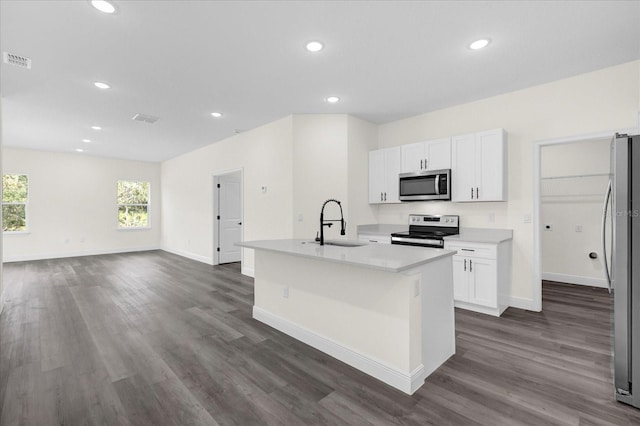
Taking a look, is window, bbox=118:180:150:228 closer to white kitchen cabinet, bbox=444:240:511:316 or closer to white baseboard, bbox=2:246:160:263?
white baseboard, bbox=2:246:160:263

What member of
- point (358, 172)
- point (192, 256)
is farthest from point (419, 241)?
point (192, 256)

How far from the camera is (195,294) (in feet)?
14.7

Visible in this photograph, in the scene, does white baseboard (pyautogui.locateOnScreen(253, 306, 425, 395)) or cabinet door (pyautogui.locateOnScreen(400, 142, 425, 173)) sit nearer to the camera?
white baseboard (pyautogui.locateOnScreen(253, 306, 425, 395))

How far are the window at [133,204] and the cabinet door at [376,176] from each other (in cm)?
750

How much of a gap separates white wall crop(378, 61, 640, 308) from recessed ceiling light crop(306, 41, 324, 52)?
8.06ft

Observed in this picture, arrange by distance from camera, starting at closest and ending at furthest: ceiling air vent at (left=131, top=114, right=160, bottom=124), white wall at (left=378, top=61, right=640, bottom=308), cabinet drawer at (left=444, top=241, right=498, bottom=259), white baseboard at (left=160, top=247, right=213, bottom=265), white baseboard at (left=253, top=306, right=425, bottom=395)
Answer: white baseboard at (left=253, top=306, right=425, bottom=395) → white wall at (left=378, top=61, right=640, bottom=308) → cabinet drawer at (left=444, top=241, right=498, bottom=259) → ceiling air vent at (left=131, top=114, right=160, bottom=124) → white baseboard at (left=160, top=247, right=213, bottom=265)

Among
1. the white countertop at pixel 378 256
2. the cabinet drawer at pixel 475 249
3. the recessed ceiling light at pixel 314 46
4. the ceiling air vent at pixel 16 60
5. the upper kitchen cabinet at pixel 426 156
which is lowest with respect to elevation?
the cabinet drawer at pixel 475 249

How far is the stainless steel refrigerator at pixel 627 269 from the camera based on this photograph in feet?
6.31

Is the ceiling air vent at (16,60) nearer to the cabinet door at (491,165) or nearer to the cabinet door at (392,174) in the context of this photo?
the cabinet door at (392,174)

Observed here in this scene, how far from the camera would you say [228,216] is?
23.4ft

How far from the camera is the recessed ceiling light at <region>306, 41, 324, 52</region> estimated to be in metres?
2.71

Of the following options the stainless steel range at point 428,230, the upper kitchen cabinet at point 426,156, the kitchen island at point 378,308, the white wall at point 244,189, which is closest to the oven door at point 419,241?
the stainless steel range at point 428,230

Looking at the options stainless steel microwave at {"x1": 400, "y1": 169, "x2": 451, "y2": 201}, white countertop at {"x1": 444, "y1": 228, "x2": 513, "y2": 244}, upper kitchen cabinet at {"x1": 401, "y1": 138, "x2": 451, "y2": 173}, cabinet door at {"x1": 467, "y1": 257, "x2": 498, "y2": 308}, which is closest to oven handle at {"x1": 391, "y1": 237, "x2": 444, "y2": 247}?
white countertop at {"x1": 444, "y1": 228, "x2": 513, "y2": 244}

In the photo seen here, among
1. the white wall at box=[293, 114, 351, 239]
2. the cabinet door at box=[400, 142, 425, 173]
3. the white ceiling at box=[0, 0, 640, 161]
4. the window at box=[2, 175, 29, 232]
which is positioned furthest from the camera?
the window at box=[2, 175, 29, 232]
